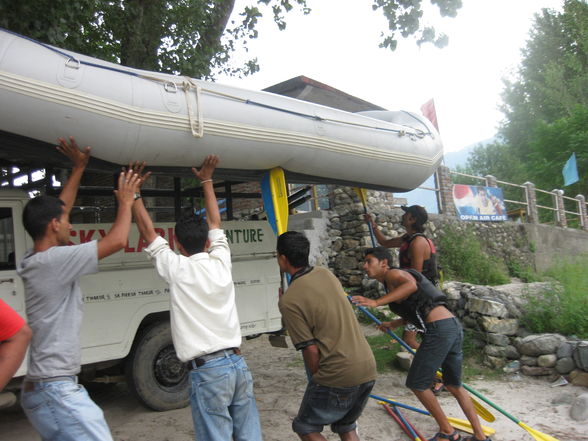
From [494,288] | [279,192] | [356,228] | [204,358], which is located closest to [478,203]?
[356,228]

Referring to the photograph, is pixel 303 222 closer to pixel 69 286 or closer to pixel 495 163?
pixel 69 286

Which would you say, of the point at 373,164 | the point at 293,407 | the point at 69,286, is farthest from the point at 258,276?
Result: the point at 69,286

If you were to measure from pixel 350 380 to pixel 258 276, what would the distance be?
8.15 feet

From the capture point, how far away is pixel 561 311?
19.0ft

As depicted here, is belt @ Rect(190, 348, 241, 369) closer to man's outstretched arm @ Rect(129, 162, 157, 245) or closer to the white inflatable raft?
man's outstretched arm @ Rect(129, 162, 157, 245)

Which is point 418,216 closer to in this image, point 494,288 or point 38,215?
point 494,288

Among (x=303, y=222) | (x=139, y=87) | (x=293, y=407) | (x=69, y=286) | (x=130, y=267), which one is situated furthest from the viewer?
(x=303, y=222)

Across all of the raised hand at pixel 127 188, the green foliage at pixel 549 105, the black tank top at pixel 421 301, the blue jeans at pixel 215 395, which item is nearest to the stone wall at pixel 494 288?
the black tank top at pixel 421 301

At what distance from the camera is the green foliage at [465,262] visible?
10.2 metres

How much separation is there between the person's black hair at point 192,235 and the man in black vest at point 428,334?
4.42 ft

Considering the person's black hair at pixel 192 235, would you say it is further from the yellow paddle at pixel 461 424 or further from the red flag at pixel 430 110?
the red flag at pixel 430 110

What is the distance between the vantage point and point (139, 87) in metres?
3.41

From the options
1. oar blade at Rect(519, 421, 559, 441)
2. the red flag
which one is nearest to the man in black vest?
oar blade at Rect(519, 421, 559, 441)

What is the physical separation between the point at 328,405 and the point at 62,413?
4.57 ft
